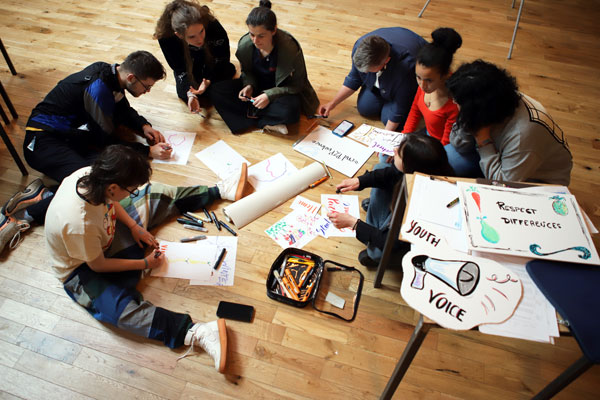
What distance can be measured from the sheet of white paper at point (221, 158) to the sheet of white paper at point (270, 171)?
0.32ft

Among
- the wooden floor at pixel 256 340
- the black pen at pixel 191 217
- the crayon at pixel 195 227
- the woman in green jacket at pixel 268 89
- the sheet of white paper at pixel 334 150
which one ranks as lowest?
the wooden floor at pixel 256 340

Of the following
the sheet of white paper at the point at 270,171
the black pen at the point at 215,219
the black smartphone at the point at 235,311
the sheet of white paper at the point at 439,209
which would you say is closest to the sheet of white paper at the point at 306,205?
the sheet of white paper at the point at 270,171

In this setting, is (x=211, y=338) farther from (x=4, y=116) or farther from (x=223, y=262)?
(x=4, y=116)

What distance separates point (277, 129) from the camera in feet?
7.93

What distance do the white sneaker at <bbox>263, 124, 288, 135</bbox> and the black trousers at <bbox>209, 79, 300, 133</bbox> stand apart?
2cm

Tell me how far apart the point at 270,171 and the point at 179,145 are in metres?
0.63

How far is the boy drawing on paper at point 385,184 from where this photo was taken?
1439 mm

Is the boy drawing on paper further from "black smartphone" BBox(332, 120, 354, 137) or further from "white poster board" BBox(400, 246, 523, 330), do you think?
"black smartphone" BBox(332, 120, 354, 137)

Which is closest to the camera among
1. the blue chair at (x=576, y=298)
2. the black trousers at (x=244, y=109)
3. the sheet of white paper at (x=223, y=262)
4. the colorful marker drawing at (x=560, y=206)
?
the blue chair at (x=576, y=298)

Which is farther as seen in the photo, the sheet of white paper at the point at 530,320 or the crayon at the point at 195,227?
the crayon at the point at 195,227

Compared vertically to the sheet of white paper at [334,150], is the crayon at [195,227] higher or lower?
lower

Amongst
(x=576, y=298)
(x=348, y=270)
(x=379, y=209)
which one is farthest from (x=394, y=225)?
(x=576, y=298)

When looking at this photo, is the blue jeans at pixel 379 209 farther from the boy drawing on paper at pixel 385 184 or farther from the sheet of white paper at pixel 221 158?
the sheet of white paper at pixel 221 158

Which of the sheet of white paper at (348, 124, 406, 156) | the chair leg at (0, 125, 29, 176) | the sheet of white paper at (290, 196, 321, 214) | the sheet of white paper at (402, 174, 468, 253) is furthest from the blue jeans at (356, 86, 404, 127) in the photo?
the chair leg at (0, 125, 29, 176)
